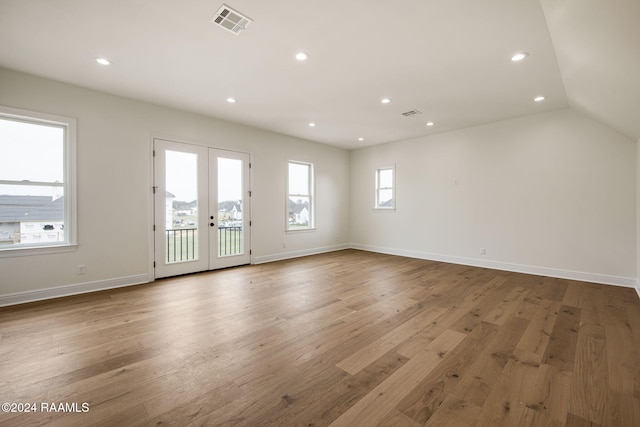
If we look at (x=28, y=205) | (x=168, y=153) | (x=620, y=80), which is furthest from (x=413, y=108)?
(x=28, y=205)

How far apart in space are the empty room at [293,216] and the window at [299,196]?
0.11m

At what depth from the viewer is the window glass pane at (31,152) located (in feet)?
11.3

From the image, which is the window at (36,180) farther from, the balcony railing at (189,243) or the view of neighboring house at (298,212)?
the view of neighboring house at (298,212)

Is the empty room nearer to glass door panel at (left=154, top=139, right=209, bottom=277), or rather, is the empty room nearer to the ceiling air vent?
glass door panel at (left=154, top=139, right=209, bottom=277)

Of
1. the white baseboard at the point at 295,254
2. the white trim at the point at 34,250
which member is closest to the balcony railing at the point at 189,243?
the white baseboard at the point at 295,254

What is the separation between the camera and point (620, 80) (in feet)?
8.57

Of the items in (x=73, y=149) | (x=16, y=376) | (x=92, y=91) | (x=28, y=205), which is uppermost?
(x=92, y=91)

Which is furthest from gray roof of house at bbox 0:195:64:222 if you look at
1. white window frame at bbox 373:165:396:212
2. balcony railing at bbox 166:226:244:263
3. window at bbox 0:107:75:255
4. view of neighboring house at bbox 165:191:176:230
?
white window frame at bbox 373:165:396:212

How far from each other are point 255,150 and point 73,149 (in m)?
2.95

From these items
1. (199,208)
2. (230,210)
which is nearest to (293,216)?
(230,210)

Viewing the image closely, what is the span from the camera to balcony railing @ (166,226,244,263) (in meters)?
4.76

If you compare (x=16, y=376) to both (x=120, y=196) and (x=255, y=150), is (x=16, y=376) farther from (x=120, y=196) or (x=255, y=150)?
(x=255, y=150)

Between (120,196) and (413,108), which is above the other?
(413,108)

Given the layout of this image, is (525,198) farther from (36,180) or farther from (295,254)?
(36,180)
